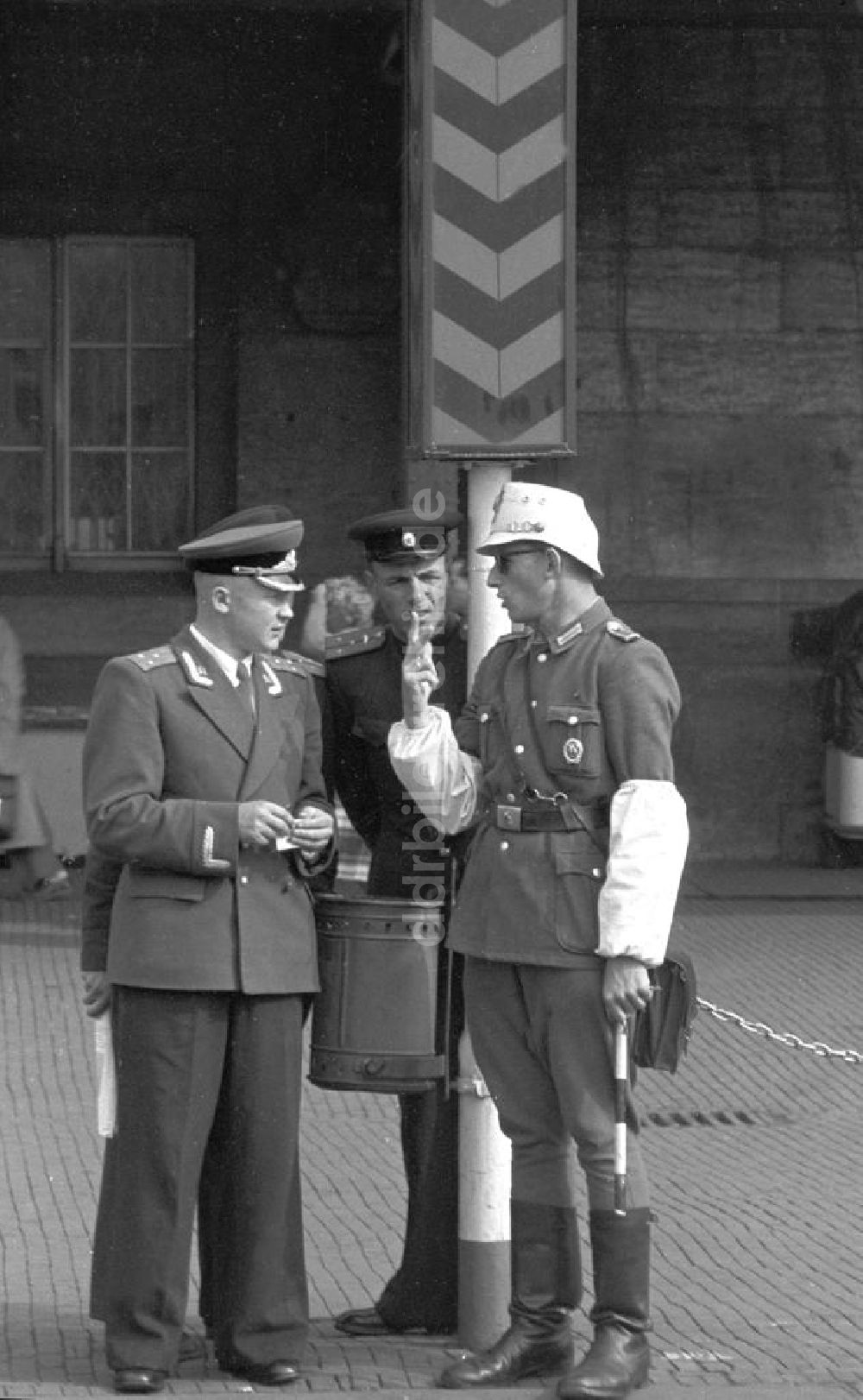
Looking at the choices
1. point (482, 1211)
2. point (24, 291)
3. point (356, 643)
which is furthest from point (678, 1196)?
point (24, 291)

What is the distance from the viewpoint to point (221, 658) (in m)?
5.85

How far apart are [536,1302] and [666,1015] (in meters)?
0.68

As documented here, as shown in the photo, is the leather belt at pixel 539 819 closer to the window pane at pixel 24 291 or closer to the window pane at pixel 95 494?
the window pane at pixel 95 494

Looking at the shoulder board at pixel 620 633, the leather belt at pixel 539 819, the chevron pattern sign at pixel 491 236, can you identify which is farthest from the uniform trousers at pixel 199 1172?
the chevron pattern sign at pixel 491 236

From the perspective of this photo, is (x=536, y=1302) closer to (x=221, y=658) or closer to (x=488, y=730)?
(x=488, y=730)

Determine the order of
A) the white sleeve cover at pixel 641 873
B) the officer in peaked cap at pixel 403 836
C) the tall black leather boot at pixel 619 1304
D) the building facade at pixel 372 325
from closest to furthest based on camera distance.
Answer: the white sleeve cover at pixel 641 873
the tall black leather boot at pixel 619 1304
the officer in peaked cap at pixel 403 836
the building facade at pixel 372 325

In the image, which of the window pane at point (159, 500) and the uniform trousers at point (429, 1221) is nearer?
the uniform trousers at point (429, 1221)

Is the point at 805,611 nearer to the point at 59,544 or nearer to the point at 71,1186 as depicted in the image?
the point at 59,544

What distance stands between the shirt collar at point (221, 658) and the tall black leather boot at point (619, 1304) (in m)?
1.35

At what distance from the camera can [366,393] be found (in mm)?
15133

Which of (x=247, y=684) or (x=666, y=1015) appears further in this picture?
(x=247, y=684)

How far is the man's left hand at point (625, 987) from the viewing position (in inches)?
217

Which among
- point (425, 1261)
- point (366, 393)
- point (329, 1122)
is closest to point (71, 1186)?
point (329, 1122)

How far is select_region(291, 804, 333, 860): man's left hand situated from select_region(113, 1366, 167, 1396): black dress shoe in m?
1.11
